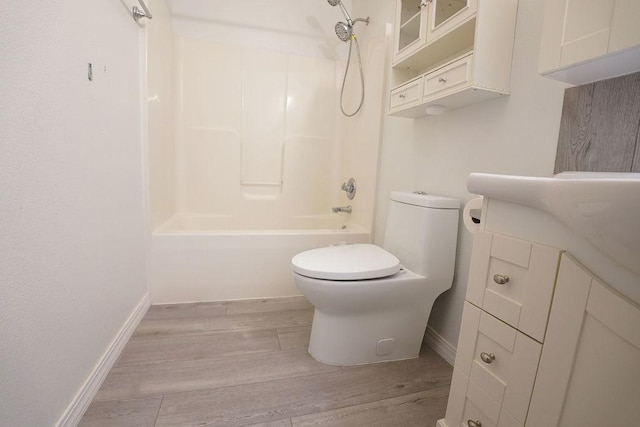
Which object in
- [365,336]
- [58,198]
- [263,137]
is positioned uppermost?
[263,137]

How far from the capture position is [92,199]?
3.36 feet

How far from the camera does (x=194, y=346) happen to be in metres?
1.33

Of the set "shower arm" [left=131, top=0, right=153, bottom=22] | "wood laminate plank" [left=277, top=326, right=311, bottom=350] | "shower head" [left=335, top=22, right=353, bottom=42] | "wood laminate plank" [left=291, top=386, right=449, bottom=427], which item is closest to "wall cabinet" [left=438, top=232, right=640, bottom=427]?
"wood laminate plank" [left=291, top=386, right=449, bottom=427]

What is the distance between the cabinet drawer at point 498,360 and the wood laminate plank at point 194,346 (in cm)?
89

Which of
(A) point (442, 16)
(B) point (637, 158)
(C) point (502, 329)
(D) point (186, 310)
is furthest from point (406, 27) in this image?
(D) point (186, 310)

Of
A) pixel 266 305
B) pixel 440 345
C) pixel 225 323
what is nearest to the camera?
pixel 440 345

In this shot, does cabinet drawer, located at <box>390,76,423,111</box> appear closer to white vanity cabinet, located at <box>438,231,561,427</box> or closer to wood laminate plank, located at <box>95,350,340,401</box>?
white vanity cabinet, located at <box>438,231,561,427</box>

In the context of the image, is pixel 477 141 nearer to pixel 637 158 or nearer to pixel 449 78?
pixel 449 78

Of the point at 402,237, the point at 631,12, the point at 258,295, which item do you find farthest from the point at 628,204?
the point at 258,295

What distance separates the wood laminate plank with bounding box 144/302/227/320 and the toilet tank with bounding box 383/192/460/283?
1.11m

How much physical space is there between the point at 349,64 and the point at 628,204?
2.29m

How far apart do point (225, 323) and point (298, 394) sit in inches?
24.9

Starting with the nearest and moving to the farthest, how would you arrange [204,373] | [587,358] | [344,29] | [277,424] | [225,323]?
[587,358] < [277,424] < [204,373] < [225,323] < [344,29]

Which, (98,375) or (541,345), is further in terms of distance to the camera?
(98,375)
